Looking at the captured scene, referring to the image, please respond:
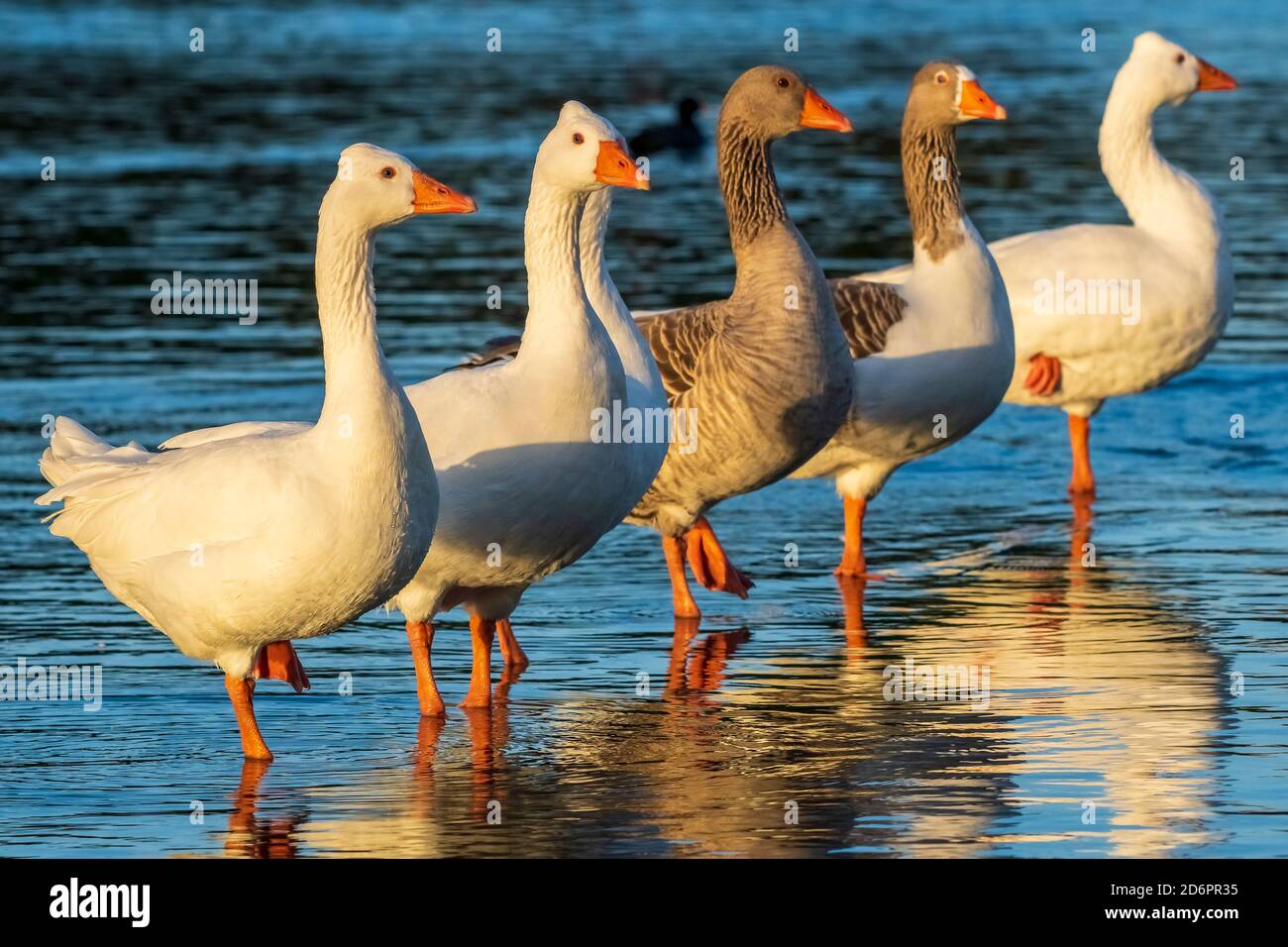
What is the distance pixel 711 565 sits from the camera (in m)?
10.8

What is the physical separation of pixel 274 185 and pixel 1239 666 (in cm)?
1933

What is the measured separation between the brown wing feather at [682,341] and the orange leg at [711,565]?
667 millimetres

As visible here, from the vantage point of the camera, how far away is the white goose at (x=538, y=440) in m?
8.66

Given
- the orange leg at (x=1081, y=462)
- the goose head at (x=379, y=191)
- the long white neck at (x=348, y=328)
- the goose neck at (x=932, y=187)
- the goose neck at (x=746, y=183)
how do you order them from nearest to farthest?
the long white neck at (x=348, y=328)
the goose head at (x=379, y=191)
the goose neck at (x=746, y=183)
the goose neck at (x=932, y=187)
the orange leg at (x=1081, y=462)

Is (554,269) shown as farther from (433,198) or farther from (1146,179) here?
(1146,179)

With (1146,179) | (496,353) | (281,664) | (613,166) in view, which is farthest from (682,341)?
(1146,179)

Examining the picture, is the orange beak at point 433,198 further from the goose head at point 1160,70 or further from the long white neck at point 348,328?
the goose head at point 1160,70

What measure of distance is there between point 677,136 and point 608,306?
22146 millimetres

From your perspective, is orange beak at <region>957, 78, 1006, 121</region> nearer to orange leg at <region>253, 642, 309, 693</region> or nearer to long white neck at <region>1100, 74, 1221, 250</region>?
long white neck at <region>1100, 74, 1221, 250</region>

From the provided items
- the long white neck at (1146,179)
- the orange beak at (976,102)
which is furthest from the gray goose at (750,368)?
the long white neck at (1146,179)

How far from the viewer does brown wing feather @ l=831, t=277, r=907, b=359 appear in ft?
37.9

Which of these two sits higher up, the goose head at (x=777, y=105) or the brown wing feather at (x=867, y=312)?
the goose head at (x=777, y=105)

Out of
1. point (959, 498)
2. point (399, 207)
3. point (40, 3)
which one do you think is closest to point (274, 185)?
point (959, 498)

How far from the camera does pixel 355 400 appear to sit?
7.71m
